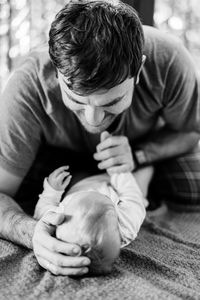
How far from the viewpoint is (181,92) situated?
5.24ft

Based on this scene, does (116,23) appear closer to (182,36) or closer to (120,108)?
(120,108)

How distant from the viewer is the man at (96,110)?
44.5 inches

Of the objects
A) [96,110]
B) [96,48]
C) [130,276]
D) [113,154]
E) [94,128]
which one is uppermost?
[96,48]

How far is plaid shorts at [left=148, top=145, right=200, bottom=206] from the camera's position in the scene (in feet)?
5.89

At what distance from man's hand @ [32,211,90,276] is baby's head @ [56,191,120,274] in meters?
0.02

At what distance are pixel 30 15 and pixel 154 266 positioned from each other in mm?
1180

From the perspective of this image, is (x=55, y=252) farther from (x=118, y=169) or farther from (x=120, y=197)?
(x=118, y=169)

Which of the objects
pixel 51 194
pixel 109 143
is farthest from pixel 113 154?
pixel 51 194

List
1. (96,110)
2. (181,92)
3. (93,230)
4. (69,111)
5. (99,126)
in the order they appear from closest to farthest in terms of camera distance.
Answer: (93,230), (96,110), (99,126), (69,111), (181,92)

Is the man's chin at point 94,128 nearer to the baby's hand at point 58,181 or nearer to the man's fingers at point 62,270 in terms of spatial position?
the baby's hand at point 58,181

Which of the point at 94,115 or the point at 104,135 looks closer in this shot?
the point at 94,115

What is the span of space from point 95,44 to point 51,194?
519 millimetres

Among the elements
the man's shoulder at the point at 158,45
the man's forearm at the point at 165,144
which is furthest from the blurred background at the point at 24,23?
the man's forearm at the point at 165,144

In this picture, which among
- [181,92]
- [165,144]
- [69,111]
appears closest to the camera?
[69,111]
